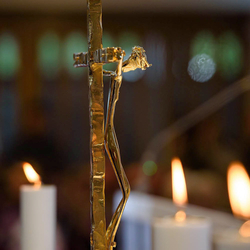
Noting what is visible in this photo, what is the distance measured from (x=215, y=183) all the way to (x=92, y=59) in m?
1.95

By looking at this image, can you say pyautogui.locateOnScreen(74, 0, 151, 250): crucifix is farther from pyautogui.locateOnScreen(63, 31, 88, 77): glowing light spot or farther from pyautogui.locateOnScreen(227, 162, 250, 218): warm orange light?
pyautogui.locateOnScreen(63, 31, 88, 77): glowing light spot

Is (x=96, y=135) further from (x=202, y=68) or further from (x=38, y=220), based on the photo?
(x=202, y=68)

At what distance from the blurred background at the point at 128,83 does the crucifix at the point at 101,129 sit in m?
2.29

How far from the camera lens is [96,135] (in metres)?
0.25

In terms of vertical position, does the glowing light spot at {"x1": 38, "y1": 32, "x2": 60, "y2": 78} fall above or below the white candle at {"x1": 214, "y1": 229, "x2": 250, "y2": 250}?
above

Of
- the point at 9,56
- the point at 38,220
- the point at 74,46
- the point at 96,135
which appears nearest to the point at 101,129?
the point at 96,135

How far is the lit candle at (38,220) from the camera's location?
33 cm

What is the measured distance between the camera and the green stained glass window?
2.72 metres

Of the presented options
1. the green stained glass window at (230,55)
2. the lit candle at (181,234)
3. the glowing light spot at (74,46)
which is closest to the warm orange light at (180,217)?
the lit candle at (181,234)

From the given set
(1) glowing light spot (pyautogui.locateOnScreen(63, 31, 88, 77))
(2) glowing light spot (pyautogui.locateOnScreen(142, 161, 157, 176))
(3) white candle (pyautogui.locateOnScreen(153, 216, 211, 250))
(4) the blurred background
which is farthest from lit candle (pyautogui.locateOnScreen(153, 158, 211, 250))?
(1) glowing light spot (pyautogui.locateOnScreen(63, 31, 88, 77))

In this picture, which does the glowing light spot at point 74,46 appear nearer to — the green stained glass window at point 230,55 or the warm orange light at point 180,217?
the green stained glass window at point 230,55

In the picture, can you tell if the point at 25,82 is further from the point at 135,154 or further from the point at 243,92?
the point at 243,92

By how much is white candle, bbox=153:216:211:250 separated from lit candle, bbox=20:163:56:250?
18 cm

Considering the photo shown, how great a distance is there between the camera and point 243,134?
2.66 meters
